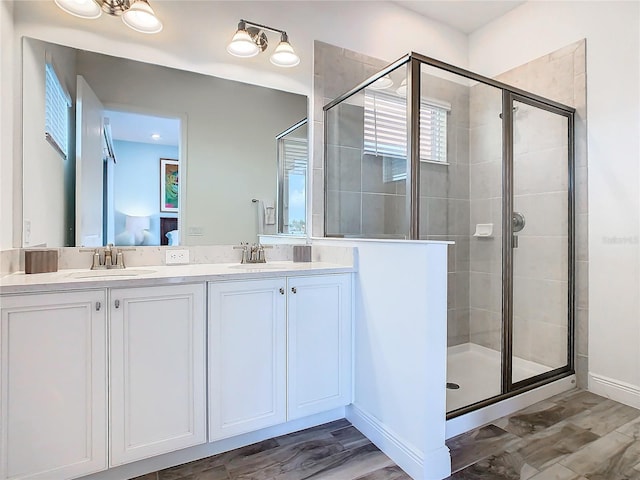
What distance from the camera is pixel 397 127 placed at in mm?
2090

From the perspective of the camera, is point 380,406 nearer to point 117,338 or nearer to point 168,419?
point 168,419

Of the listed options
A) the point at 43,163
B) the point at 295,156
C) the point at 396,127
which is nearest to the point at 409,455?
the point at 396,127

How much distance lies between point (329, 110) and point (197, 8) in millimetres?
989

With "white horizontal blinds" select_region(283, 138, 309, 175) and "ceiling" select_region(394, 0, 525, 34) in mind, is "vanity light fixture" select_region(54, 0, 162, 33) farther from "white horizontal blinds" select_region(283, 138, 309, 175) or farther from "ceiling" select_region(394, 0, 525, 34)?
"ceiling" select_region(394, 0, 525, 34)

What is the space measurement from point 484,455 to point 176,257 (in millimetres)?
1899

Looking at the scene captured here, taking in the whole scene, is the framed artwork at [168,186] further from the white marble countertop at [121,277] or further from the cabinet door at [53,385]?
the cabinet door at [53,385]

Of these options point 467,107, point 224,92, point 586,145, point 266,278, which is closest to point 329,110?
point 224,92

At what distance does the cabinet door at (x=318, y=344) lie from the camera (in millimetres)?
1812

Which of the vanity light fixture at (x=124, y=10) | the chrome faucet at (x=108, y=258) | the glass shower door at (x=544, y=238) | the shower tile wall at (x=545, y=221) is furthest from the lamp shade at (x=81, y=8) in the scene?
the glass shower door at (x=544, y=238)

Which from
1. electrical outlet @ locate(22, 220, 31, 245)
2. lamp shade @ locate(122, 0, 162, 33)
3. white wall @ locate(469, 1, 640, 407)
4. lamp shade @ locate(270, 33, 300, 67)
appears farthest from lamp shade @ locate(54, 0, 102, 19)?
white wall @ locate(469, 1, 640, 407)

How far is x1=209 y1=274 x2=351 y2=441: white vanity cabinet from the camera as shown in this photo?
164 centimetres

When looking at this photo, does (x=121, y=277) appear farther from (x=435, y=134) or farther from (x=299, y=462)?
(x=435, y=134)

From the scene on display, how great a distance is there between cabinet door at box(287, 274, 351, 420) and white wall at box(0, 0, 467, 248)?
1.35 m

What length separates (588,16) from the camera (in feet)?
7.77
